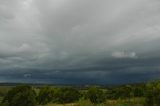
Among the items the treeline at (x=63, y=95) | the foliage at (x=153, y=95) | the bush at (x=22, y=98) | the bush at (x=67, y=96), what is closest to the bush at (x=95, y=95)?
the treeline at (x=63, y=95)

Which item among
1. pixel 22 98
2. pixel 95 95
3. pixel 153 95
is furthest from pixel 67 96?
pixel 153 95

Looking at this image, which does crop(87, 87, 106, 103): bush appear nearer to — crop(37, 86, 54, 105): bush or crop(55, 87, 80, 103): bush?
crop(55, 87, 80, 103): bush

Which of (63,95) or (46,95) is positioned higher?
(46,95)

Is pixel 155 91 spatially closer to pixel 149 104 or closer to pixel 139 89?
pixel 149 104

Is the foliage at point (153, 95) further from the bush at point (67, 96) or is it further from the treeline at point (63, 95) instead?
the bush at point (67, 96)

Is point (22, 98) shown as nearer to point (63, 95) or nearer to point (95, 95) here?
point (95, 95)

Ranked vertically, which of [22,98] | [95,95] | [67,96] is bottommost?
[22,98]

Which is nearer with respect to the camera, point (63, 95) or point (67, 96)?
point (63, 95)

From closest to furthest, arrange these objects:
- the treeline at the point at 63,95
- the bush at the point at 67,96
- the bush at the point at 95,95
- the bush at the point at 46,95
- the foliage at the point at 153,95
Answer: the foliage at the point at 153,95, the treeline at the point at 63,95, the bush at the point at 95,95, the bush at the point at 46,95, the bush at the point at 67,96

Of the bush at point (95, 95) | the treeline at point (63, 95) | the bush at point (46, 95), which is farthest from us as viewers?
the bush at point (46, 95)

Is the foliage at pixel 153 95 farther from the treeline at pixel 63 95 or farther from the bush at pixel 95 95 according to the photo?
the bush at pixel 95 95

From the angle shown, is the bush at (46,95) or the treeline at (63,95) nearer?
the treeline at (63,95)

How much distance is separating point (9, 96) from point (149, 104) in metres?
49.8

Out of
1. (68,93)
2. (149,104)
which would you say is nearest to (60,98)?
(68,93)
